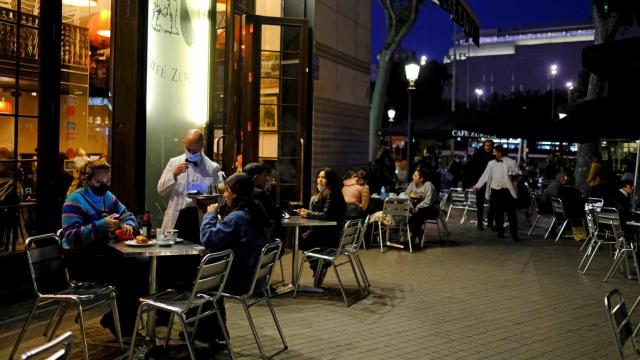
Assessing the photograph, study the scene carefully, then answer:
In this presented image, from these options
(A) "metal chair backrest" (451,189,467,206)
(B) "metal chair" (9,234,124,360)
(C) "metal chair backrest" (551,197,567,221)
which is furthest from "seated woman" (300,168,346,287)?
(A) "metal chair backrest" (451,189,467,206)

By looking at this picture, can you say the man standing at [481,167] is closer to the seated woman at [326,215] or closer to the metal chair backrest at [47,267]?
the seated woman at [326,215]

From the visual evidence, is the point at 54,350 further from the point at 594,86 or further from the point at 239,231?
the point at 594,86

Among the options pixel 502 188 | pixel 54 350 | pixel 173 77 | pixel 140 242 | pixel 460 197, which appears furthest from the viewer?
pixel 460 197

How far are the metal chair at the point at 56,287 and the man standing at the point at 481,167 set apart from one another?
10.6 m

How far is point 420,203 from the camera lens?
12000mm

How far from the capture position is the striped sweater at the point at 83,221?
540cm

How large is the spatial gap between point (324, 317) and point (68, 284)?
8.59ft

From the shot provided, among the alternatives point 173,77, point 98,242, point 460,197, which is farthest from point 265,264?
point 460,197

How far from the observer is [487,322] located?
6.98 m

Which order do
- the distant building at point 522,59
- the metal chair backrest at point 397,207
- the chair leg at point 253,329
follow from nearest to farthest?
the chair leg at point 253,329
the metal chair backrest at point 397,207
the distant building at point 522,59

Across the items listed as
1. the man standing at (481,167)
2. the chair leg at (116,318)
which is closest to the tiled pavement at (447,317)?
the chair leg at (116,318)

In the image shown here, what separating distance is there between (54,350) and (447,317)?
5133 millimetres

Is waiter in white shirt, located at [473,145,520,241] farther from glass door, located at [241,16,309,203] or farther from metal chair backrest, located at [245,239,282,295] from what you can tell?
metal chair backrest, located at [245,239,282,295]

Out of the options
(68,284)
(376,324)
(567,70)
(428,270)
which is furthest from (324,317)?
(567,70)
